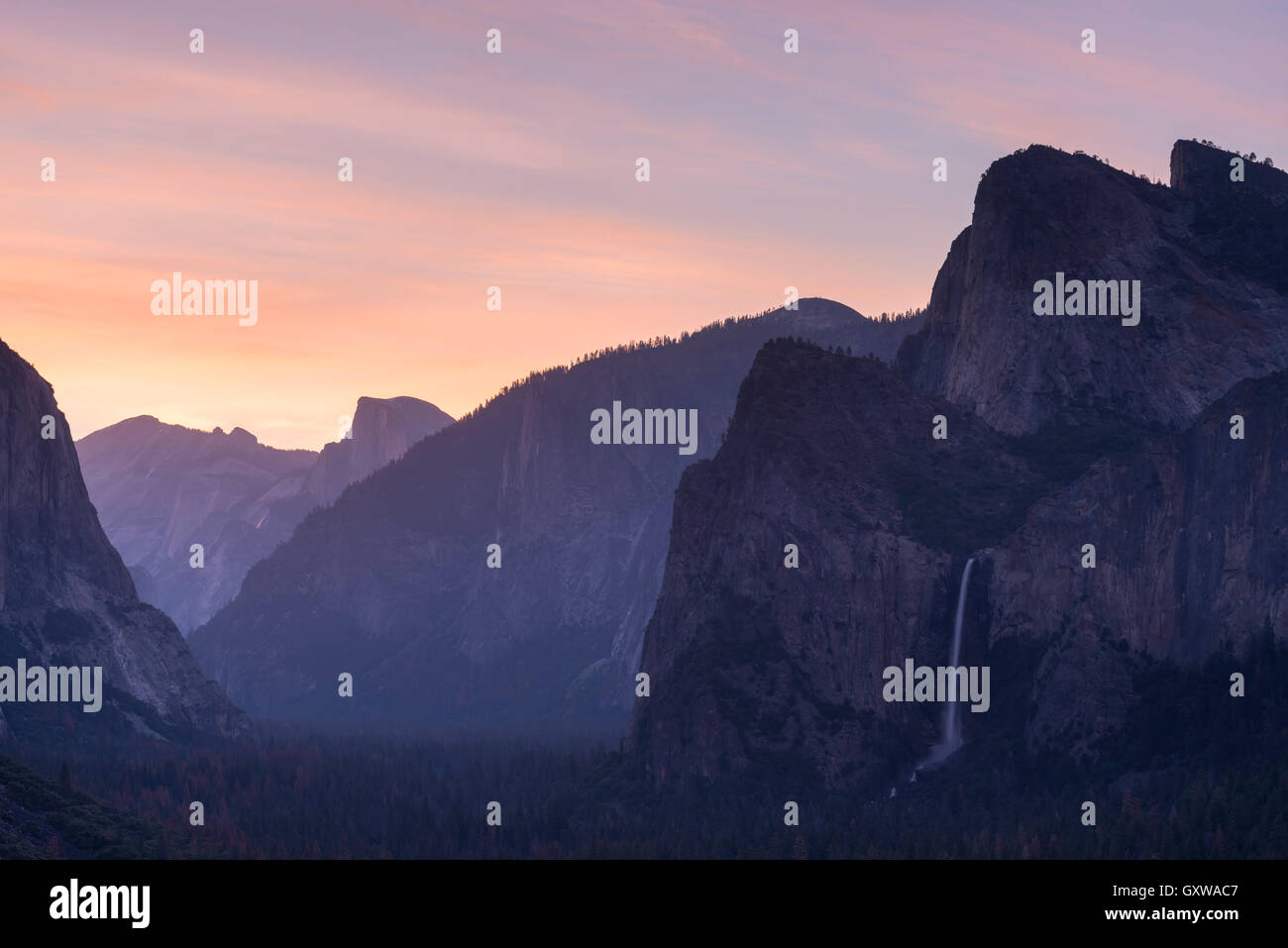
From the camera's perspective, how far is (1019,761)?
198 m

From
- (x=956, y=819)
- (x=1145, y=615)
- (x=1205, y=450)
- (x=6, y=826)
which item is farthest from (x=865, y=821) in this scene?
(x=6, y=826)

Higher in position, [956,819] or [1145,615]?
[1145,615]

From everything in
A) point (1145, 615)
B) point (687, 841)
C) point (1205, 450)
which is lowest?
point (687, 841)
